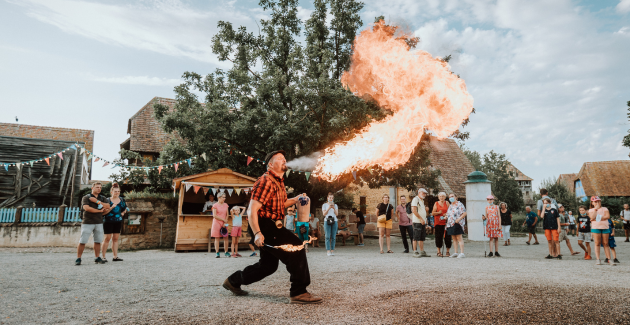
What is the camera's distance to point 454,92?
8.65m

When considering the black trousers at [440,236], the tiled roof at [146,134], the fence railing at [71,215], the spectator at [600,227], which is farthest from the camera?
the tiled roof at [146,134]

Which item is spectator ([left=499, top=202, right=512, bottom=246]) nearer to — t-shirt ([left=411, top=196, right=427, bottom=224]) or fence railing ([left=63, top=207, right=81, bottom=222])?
t-shirt ([left=411, top=196, right=427, bottom=224])

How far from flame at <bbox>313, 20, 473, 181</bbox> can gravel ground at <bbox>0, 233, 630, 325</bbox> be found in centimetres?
334

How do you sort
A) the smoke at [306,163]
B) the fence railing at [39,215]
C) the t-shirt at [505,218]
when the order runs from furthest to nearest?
the fence railing at [39,215] < the t-shirt at [505,218] < the smoke at [306,163]

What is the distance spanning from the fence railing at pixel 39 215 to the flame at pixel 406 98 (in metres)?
12.9

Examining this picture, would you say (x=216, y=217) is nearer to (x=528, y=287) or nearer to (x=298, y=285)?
(x=298, y=285)

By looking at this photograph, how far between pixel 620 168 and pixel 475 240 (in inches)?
1566

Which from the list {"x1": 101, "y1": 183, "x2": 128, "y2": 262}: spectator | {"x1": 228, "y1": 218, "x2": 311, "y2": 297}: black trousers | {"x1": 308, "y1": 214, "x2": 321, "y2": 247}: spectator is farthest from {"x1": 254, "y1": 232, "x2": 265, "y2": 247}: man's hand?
{"x1": 308, "y1": 214, "x2": 321, "y2": 247}: spectator

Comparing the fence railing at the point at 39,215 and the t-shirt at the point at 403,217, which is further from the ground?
the t-shirt at the point at 403,217

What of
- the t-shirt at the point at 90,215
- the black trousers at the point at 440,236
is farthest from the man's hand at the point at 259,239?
the black trousers at the point at 440,236

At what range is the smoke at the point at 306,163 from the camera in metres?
13.3

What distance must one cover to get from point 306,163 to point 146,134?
14650mm

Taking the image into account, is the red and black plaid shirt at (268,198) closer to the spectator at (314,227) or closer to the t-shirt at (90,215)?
the t-shirt at (90,215)

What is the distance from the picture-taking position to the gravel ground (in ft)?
11.8
